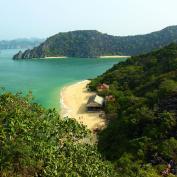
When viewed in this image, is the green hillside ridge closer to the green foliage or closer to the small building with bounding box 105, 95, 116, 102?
the green foliage

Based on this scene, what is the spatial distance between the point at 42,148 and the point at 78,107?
3834 cm

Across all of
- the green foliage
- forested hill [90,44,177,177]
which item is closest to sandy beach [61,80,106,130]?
forested hill [90,44,177,177]

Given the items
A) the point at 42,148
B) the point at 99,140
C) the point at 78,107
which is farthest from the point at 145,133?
the point at 78,107

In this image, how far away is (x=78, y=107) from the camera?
53.9 m

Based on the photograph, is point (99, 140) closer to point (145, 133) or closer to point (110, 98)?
point (145, 133)

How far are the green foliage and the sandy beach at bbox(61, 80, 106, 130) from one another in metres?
23.2

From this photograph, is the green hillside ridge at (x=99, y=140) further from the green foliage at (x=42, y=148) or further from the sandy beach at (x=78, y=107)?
the sandy beach at (x=78, y=107)

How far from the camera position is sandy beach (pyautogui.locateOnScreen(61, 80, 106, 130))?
44.6 meters

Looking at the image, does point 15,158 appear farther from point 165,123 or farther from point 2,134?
point 165,123

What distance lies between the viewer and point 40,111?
65.9ft

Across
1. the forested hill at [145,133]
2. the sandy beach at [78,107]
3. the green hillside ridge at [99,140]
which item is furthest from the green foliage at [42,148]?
the sandy beach at [78,107]

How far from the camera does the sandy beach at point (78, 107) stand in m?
44.6

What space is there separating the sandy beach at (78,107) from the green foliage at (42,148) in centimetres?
2320

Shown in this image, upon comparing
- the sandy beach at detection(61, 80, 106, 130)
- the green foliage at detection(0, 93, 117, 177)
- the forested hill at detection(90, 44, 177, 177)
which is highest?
the green foliage at detection(0, 93, 117, 177)
